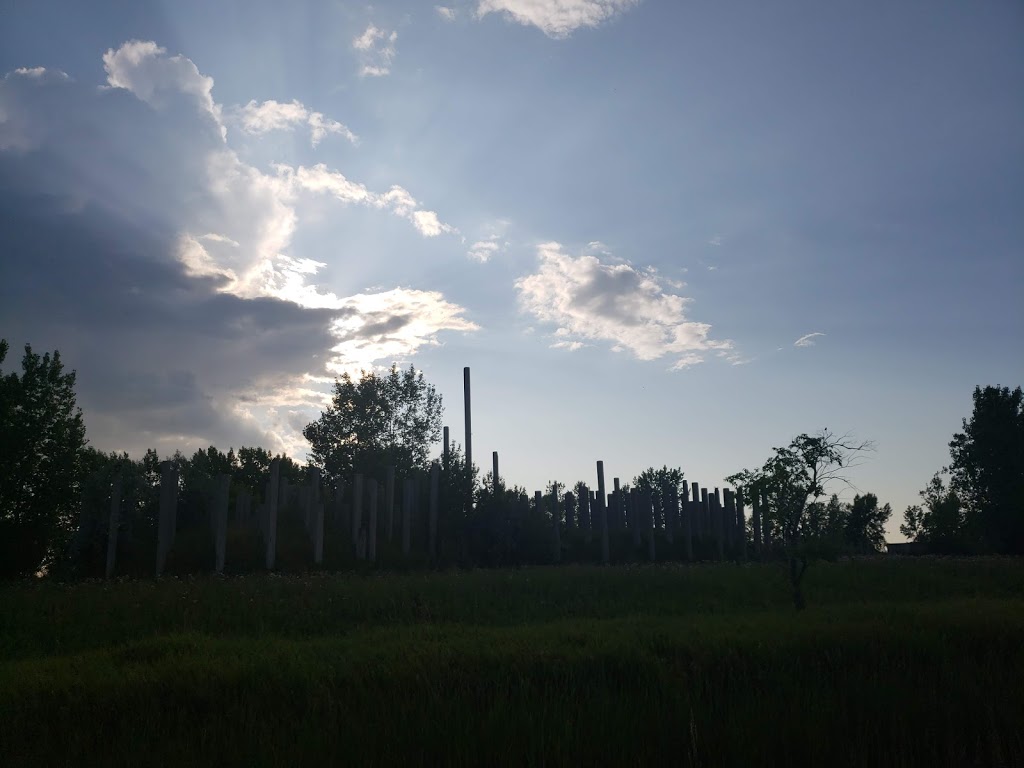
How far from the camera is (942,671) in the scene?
420 inches

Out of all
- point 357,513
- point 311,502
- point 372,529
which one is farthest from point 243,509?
point 372,529

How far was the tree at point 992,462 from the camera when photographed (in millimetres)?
55000

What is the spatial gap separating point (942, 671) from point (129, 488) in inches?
894

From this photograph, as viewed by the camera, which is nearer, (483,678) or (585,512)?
(483,678)

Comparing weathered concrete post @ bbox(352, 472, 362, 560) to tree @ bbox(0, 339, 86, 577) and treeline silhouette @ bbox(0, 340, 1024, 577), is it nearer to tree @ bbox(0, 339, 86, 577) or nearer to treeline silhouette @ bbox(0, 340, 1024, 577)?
treeline silhouette @ bbox(0, 340, 1024, 577)

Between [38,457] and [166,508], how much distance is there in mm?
20336

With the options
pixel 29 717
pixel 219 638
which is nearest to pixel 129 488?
pixel 219 638

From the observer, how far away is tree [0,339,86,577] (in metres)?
34.6

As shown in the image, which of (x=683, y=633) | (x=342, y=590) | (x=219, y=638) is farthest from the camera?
(x=342, y=590)

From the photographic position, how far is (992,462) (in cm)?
6003

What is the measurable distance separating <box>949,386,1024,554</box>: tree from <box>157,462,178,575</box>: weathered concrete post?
5005 cm

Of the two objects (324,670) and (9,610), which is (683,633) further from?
(9,610)

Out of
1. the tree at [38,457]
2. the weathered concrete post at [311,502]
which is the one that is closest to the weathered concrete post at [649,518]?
the weathered concrete post at [311,502]

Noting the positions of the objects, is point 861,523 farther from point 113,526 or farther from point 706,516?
point 113,526
